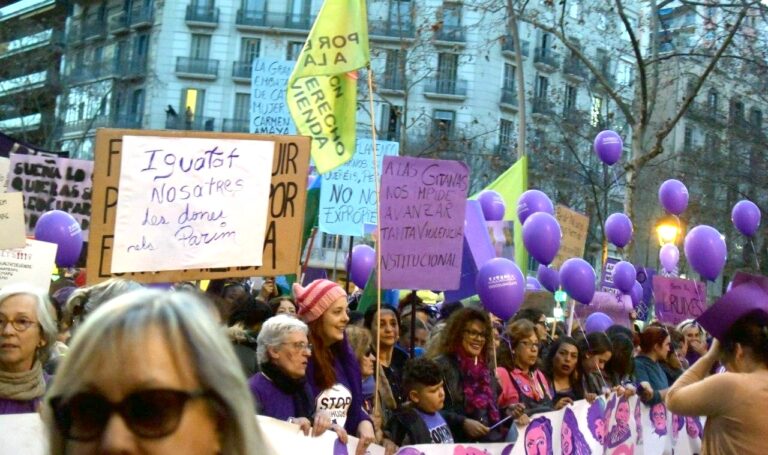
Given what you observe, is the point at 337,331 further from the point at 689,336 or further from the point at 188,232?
the point at 689,336

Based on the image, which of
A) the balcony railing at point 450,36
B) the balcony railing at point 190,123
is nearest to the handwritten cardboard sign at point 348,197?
the balcony railing at point 450,36

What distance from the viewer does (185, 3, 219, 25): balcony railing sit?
4469 cm

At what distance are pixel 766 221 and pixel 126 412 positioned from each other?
27.2m

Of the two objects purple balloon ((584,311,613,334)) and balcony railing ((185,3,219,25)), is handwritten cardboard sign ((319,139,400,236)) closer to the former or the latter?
purple balloon ((584,311,613,334))

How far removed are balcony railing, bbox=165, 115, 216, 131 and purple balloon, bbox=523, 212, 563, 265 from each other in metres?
34.0

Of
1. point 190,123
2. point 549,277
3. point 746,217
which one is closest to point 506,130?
point 190,123

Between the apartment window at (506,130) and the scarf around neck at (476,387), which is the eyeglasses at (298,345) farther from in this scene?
the apartment window at (506,130)

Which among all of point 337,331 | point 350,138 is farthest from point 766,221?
point 337,331

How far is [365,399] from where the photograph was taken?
5.63 metres

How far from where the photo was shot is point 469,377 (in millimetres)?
5867

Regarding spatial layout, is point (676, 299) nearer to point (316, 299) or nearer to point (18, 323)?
point (316, 299)

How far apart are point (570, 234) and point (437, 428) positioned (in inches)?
283

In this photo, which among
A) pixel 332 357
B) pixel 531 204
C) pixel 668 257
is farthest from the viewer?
pixel 668 257

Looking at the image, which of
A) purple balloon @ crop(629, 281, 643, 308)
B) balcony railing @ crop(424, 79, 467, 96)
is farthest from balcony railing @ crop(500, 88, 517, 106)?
purple balloon @ crop(629, 281, 643, 308)
